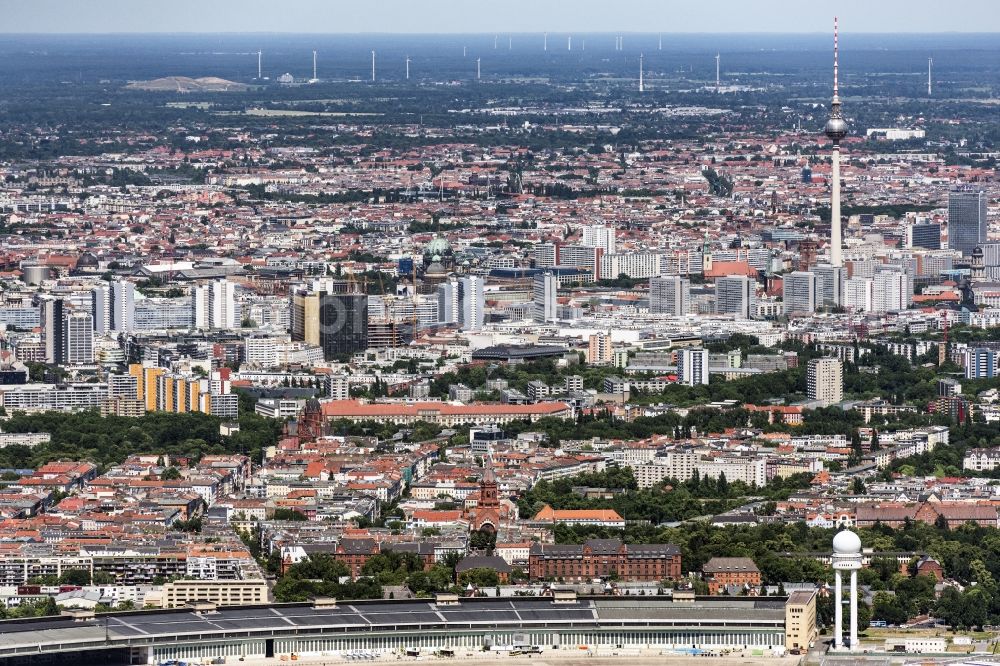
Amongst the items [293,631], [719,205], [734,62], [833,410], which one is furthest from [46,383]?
[734,62]

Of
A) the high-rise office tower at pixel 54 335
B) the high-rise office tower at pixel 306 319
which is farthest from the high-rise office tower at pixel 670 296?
the high-rise office tower at pixel 54 335

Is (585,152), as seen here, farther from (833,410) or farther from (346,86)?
(833,410)

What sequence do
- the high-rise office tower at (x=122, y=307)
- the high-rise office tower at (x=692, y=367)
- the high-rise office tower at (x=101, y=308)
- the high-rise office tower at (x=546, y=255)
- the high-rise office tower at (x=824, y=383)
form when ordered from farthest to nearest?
the high-rise office tower at (x=546, y=255) < the high-rise office tower at (x=122, y=307) < the high-rise office tower at (x=101, y=308) < the high-rise office tower at (x=692, y=367) < the high-rise office tower at (x=824, y=383)

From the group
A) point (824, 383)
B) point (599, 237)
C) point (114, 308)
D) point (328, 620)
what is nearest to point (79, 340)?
point (114, 308)

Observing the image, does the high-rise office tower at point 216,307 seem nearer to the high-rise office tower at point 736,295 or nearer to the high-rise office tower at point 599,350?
the high-rise office tower at point 599,350

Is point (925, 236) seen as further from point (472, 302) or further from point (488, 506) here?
point (488, 506)

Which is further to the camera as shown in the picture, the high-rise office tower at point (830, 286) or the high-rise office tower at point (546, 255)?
the high-rise office tower at point (546, 255)
